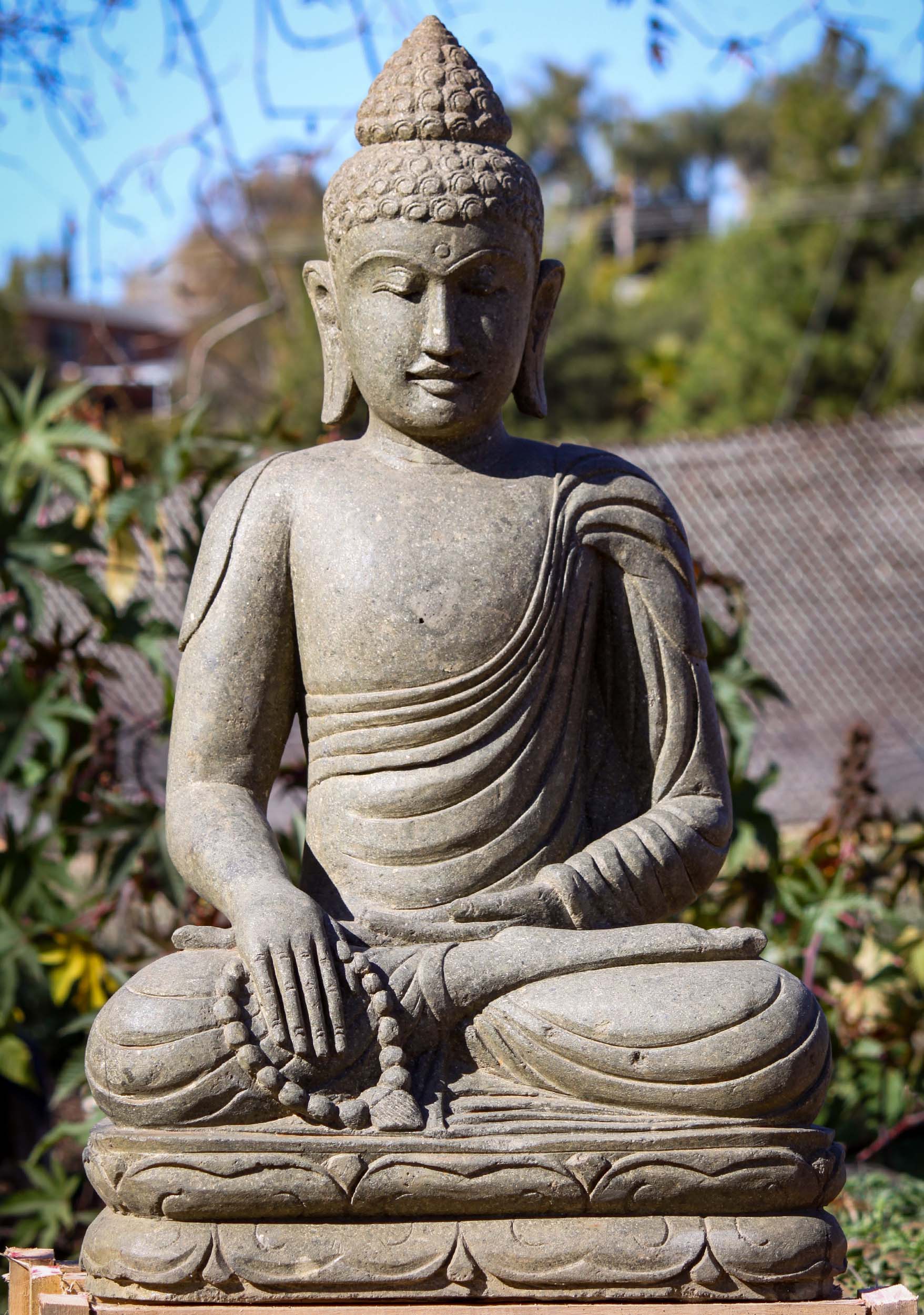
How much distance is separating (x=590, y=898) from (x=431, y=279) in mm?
1358

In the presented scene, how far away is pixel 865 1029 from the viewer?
5297 millimetres

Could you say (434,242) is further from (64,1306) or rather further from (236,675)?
(64,1306)

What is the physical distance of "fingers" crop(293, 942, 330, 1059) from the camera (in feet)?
9.87

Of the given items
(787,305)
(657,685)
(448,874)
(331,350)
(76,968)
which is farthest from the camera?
A: (787,305)

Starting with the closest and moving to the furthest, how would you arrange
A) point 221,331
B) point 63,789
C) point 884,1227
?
point 884,1227, point 63,789, point 221,331

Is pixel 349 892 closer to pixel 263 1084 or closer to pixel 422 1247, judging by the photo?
pixel 263 1084

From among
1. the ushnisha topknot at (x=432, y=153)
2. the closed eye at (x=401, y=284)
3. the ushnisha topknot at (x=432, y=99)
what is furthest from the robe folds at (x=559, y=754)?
the ushnisha topknot at (x=432, y=99)

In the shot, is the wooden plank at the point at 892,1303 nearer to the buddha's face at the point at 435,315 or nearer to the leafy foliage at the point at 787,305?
the buddha's face at the point at 435,315

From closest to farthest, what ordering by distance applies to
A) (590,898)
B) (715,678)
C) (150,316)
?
(590,898) → (715,678) → (150,316)

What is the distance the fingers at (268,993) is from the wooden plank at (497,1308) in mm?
473

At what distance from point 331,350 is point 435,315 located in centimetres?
43

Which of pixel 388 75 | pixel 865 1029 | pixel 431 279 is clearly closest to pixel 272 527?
pixel 431 279

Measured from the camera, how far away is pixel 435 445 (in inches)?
143

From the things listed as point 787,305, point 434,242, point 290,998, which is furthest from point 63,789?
point 787,305
